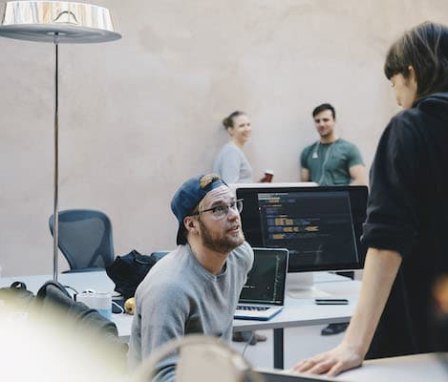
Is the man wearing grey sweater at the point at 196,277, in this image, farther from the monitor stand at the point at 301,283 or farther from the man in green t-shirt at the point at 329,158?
the man in green t-shirt at the point at 329,158

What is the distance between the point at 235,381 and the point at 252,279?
2817 millimetres

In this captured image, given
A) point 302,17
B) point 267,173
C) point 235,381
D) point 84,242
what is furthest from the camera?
→ point 302,17

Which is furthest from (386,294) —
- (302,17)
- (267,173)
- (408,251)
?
(302,17)

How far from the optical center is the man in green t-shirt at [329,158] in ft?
25.2

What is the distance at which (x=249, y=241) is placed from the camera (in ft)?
12.4

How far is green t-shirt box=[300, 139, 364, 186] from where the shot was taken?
769 centimetres

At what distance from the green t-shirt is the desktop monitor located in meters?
3.72

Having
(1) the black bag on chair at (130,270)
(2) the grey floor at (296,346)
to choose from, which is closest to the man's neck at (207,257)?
(1) the black bag on chair at (130,270)

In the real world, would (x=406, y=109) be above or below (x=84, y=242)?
above

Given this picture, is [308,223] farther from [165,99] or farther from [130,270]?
[165,99]

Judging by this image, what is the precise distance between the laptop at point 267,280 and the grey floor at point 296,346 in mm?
1759

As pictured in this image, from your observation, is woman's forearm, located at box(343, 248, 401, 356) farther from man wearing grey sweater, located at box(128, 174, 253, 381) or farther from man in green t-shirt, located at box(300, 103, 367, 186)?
man in green t-shirt, located at box(300, 103, 367, 186)

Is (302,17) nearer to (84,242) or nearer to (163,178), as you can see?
(163,178)

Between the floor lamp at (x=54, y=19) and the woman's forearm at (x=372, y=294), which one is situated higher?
the floor lamp at (x=54, y=19)
